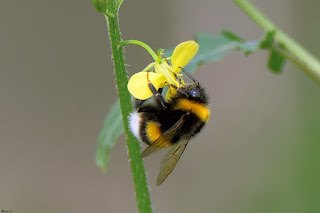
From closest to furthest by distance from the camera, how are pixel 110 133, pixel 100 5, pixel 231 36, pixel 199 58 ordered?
pixel 100 5
pixel 110 133
pixel 199 58
pixel 231 36

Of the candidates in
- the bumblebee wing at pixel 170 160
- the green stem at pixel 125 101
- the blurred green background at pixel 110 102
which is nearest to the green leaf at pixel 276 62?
the bumblebee wing at pixel 170 160

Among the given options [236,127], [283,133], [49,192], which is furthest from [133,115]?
[49,192]

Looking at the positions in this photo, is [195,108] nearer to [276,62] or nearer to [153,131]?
[153,131]

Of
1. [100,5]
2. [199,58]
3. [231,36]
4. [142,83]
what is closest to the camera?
[100,5]

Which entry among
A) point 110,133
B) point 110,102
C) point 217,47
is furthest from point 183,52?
point 110,102

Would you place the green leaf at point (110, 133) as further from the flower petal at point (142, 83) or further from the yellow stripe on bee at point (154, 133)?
the flower petal at point (142, 83)
